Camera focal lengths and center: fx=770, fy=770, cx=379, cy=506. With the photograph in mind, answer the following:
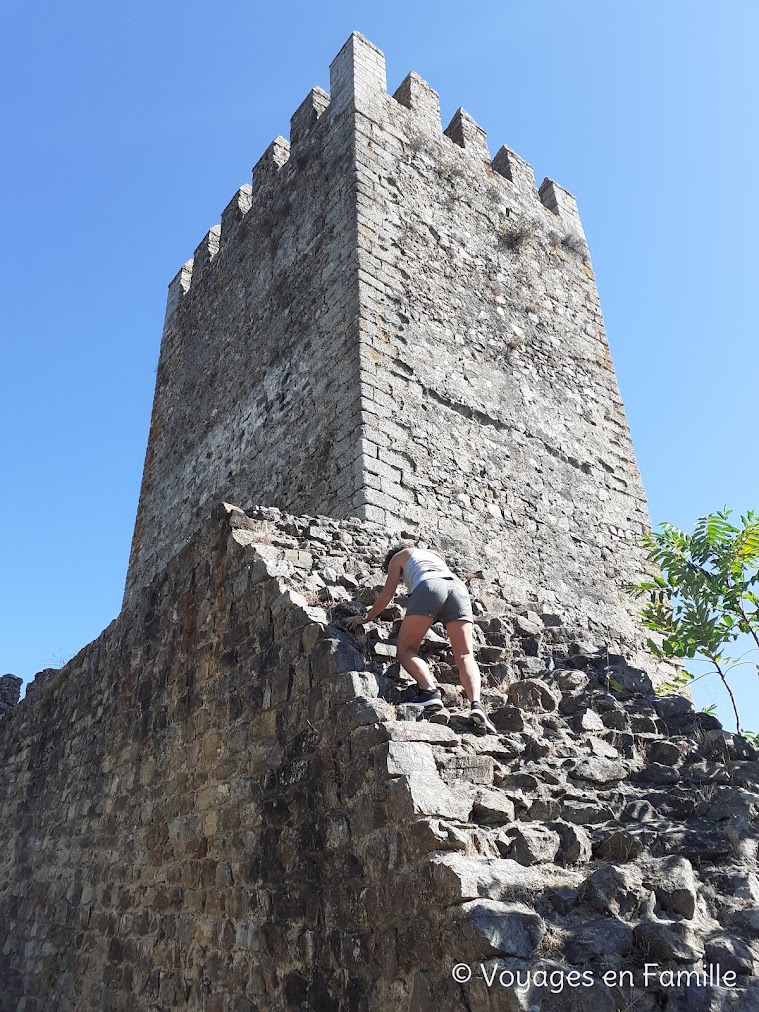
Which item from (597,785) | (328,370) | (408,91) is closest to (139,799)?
(597,785)

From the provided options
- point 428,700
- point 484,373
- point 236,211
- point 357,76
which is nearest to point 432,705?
point 428,700

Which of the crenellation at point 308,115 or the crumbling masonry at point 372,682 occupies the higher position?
the crenellation at point 308,115

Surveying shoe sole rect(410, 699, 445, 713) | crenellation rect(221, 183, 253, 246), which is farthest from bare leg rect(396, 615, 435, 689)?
crenellation rect(221, 183, 253, 246)

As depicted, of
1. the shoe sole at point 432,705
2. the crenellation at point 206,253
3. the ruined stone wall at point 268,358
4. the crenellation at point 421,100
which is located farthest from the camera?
the crenellation at point 206,253

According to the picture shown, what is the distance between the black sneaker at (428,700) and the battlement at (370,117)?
720cm

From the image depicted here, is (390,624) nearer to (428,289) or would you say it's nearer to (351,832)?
(351,832)

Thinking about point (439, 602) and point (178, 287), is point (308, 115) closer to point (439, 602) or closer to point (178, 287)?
point (178, 287)

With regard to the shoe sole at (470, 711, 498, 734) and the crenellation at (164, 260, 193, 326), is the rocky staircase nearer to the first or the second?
the shoe sole at (470, 711, 498, 734)

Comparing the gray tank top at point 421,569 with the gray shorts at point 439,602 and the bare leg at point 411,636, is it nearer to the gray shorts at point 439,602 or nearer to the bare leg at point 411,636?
the gray shorts at point 439,602

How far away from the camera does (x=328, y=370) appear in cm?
755

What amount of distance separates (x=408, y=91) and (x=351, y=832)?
9.05m

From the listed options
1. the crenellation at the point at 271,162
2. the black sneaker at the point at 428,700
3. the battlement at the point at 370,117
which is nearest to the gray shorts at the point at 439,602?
the black sneaker at the point at 428,700

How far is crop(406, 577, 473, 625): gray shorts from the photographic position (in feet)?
13.0

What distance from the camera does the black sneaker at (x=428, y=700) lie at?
11.6 feet
